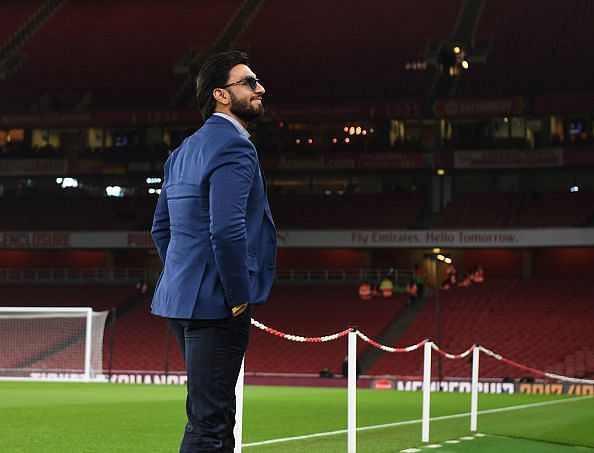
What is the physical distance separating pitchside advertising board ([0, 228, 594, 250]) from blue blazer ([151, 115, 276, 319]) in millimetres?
45755

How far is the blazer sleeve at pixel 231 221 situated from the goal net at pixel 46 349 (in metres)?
28.2

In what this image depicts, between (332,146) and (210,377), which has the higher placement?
(332,146)

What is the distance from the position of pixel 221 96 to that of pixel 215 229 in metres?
0.81

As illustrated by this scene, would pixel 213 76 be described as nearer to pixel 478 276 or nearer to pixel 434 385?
pixel 434 385

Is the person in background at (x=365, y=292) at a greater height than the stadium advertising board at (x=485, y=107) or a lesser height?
lesser

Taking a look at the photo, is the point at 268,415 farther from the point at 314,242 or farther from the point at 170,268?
the point at 314,242

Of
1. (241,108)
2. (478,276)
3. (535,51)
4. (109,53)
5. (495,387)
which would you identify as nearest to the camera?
(241,108)

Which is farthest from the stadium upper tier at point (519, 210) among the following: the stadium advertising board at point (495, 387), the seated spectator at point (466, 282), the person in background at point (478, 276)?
the stadium advertising board at point (495, 387)

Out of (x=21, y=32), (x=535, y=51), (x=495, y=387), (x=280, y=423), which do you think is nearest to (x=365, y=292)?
(x=535, y=51)

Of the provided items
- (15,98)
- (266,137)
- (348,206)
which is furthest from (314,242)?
(15,98)

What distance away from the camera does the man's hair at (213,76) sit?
216 inches

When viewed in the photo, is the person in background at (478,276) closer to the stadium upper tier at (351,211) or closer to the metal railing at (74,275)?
the stadium upper tier at (351,211)

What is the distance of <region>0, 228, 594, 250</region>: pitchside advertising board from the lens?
167 ft

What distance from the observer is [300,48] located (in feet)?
185
